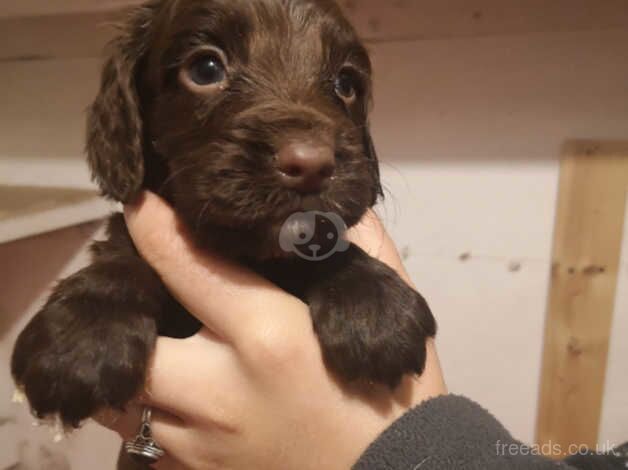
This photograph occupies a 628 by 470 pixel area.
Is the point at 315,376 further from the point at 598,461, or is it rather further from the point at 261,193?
the point at 598,461

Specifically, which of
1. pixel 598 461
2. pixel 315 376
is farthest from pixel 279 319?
pixel 598 461

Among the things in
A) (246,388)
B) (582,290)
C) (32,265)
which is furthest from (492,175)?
(32,265)

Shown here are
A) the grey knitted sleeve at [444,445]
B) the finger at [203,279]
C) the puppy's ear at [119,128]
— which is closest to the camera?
the grey knitted sleeve at [444,445]

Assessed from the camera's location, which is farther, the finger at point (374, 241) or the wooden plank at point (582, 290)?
the wooden plank at point (582, 290)

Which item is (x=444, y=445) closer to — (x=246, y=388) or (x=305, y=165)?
(x=246, y=388)

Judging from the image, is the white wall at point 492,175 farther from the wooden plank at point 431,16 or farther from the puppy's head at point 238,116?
the puppy's head at point 238,116

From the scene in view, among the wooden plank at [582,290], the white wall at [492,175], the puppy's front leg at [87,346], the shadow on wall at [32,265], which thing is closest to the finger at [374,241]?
the puppy's front leg at [87,346]
